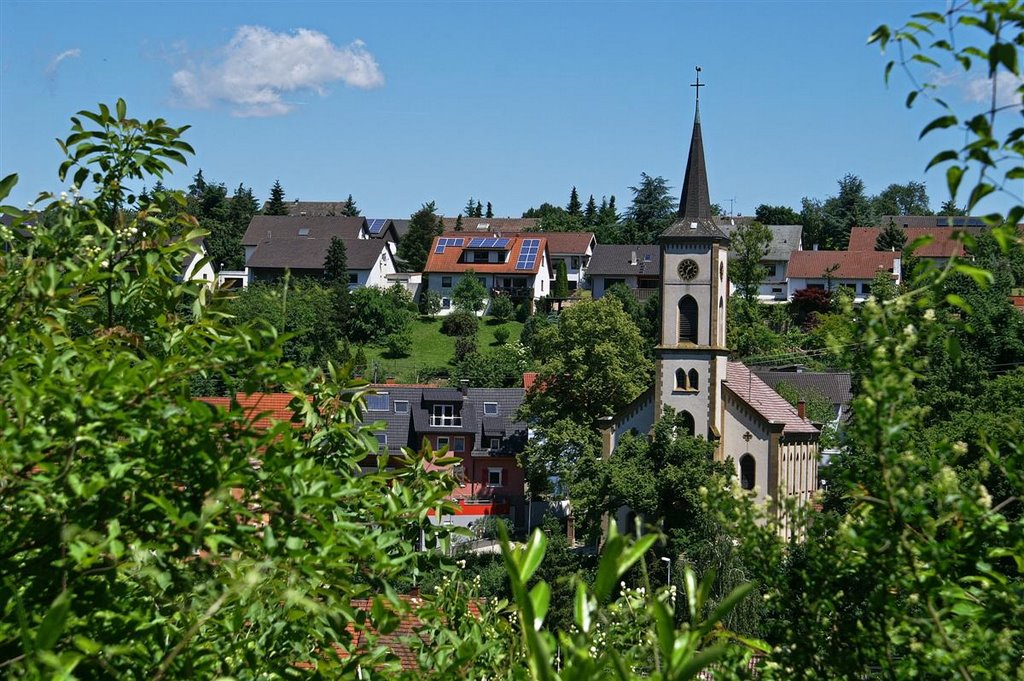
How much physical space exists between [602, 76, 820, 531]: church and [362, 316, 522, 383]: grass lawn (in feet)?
69.9

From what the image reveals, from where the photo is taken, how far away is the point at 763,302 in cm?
7944

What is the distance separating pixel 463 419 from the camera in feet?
171

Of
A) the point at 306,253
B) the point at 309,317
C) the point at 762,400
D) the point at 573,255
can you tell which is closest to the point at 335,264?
the point at 306,253

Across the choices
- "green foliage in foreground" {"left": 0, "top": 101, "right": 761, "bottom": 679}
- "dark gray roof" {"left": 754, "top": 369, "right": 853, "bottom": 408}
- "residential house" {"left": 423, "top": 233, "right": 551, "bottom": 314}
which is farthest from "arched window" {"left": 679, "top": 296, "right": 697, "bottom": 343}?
"green foliage in foreground" {"left": 0, "top": 101, "right": 761, "bottom": 679}

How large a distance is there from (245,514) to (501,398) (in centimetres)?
4898

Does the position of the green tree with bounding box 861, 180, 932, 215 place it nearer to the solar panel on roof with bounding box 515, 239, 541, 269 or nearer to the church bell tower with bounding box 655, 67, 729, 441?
the solar panel on roof with bounding box 515, 239, 541, 269

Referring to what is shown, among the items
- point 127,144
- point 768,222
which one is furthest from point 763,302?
point 127,144

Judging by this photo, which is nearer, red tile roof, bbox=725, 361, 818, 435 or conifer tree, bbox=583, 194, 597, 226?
red tile roof, bbox=725, 361, 818, 435

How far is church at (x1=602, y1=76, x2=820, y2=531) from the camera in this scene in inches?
1640

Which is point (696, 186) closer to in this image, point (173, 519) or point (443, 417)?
point (443, 417)

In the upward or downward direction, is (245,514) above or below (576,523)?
above

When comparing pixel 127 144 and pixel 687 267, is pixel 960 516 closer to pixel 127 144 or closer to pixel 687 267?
pixel 127 144

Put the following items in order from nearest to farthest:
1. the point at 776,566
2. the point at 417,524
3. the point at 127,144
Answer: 1. the point at 776,566
2. the point at 417,524
3. the point at 127,144

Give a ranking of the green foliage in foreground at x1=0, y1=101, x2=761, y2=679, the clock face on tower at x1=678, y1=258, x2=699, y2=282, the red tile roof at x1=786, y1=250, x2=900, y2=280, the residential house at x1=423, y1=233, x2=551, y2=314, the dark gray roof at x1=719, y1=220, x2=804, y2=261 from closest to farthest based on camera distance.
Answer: the green foliage in foreground at x1=0, y1=101, x2=761, y2=679 → the clock face on tower at x1=678, y1=258, x2=699, y2=282 → the residential house at x1=423, y1=233, x2=551, y2=314 → the red tile roof at x1=786, y1=250, x2=900, y2=280 → the dark gray roof at x1=719, y1=220, x2=804, y2=261
